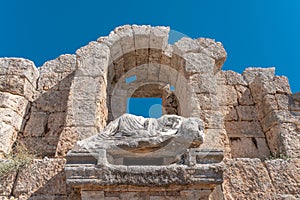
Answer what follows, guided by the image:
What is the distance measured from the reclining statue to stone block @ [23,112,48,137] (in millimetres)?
2015

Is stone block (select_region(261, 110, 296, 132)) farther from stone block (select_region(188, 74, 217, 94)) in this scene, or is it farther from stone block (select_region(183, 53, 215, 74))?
stone block (select_region(183, 53, 215, 74))

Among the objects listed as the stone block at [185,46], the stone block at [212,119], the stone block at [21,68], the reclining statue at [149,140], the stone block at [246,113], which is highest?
the stone block at [185,46]

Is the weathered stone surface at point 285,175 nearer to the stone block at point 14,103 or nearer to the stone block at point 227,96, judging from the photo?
the stone block at point 227,96

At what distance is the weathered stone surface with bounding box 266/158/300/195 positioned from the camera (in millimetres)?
3734

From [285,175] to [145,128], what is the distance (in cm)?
226

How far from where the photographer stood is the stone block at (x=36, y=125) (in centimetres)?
493

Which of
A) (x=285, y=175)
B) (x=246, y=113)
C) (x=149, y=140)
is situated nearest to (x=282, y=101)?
(x=246, y=113)

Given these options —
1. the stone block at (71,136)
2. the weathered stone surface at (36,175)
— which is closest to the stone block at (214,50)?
the stone block at (71,136)

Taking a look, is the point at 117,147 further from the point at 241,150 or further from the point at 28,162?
the point at 241,150

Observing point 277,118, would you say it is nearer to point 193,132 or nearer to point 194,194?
point 193,132

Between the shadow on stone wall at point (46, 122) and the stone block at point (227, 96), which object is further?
the stone block at point (227, 96)

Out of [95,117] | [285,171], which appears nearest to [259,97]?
[285,171]

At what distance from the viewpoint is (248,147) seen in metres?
4.92

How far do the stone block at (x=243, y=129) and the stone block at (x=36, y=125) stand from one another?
3673mm
